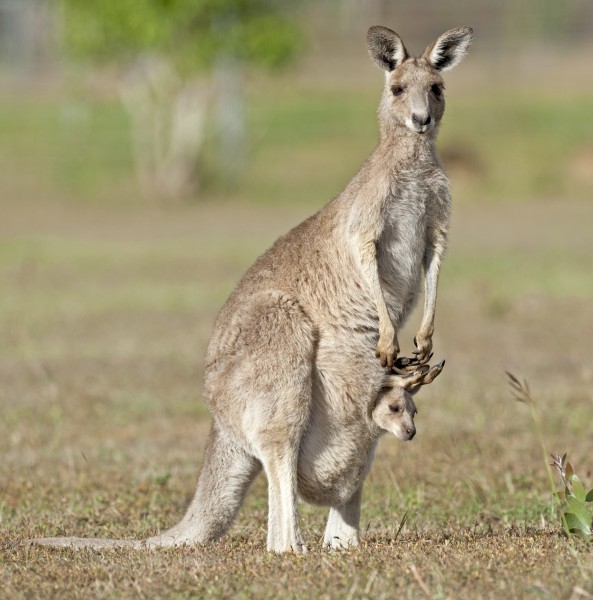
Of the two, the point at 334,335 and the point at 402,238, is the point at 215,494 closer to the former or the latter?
→ the point at 334,335

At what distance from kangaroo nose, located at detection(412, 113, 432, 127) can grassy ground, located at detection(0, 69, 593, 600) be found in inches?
55.9

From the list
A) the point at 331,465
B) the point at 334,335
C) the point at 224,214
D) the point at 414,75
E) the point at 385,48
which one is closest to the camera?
the point at 331,465

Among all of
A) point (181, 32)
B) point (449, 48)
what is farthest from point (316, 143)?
point (449, 48)

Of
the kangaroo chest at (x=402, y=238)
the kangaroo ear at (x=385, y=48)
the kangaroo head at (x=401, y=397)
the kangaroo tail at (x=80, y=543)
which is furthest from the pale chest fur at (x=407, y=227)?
the kangaroo tail at (x=80, y=543)

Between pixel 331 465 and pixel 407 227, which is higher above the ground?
pixel 407 227

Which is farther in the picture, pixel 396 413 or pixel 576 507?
pixel 396 413

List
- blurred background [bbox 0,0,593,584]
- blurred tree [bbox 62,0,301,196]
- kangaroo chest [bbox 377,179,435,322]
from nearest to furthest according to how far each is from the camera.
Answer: kangaroo chest [bbox 377,179,435,322], blurred background [bbox 0,0,593,584], blurred tree [bbox 62,0,301,196]

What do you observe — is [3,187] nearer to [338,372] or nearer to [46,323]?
[46,323]

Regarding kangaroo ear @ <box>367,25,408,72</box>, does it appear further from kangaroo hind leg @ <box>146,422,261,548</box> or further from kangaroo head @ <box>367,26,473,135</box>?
kangaroo hind leg @ <box>146,422,261,548</box>

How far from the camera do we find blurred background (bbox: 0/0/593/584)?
6.50m

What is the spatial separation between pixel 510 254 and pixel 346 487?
1151 cm

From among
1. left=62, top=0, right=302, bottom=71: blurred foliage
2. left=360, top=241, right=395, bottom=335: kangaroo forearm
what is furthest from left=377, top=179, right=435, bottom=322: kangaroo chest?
left=62, top=0, right=302, bottom=71: blurred foliage

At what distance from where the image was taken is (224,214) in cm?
2123

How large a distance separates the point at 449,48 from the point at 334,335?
3.74 ft
